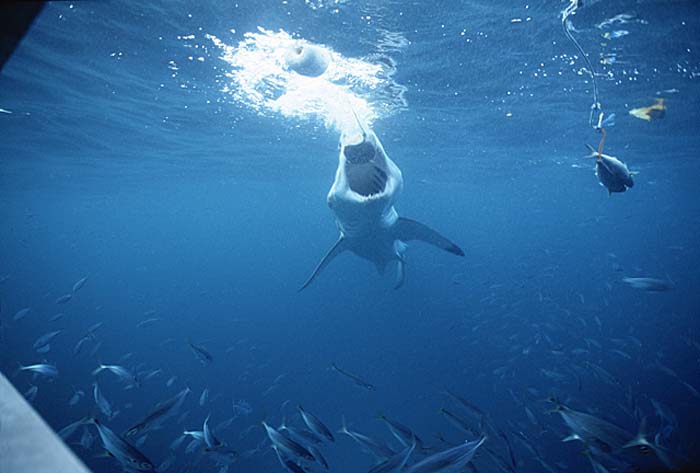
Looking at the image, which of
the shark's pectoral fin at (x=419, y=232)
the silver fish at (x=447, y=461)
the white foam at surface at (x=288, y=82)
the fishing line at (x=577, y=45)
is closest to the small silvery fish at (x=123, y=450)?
the silver fish at (x=447, y=461)

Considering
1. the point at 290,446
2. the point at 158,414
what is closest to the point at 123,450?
the point at 158,414

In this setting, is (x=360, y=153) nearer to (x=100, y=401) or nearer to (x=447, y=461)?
(x=447, y=461)

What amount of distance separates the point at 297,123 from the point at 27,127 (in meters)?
12.7

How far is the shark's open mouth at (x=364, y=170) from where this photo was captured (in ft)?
16.7

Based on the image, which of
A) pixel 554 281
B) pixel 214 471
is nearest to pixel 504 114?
pixel 214 471

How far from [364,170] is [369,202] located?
616 mm

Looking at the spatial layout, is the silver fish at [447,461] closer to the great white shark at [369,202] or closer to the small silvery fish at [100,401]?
the great white shark at [369,202]

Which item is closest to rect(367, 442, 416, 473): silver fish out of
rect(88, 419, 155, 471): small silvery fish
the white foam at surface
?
rect(88, 419, 155, 471): small silvery fish

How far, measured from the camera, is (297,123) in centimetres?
1855

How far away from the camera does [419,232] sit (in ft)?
29.0

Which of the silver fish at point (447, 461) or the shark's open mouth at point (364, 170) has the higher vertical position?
the shark's open mouth at point (364, 170)

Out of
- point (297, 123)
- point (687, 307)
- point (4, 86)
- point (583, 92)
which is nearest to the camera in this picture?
point (4, 86)

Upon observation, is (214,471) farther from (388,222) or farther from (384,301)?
(384,301)

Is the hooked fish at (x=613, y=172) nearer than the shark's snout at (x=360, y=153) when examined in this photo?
Yes
